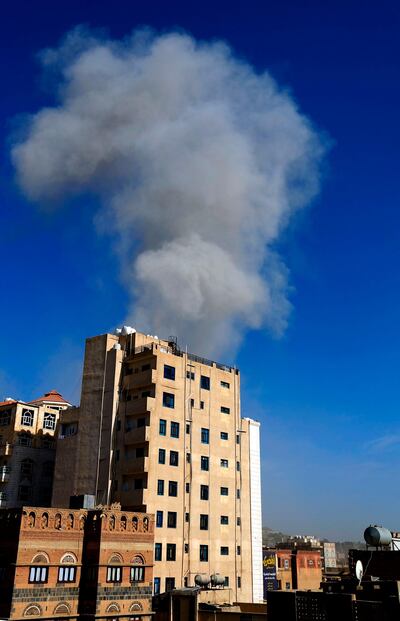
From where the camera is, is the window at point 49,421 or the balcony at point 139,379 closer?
the balcony at point 139,379

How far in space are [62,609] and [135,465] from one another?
19.1m

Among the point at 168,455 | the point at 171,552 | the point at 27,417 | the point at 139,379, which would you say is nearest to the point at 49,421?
the point at 27,417

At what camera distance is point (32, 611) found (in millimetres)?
48625

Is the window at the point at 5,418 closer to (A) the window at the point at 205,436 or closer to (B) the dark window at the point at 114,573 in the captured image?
(A) the window at the point at 205,436

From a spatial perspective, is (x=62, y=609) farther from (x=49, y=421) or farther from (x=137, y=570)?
(x=49, y=421)

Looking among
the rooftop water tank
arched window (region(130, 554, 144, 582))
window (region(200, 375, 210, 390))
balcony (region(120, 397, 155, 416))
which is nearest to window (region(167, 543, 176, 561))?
arched window (region(130, 554, 144, 582))

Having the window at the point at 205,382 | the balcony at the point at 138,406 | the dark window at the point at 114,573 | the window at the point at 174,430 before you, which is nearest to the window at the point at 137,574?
the dark window at the point at 114,573

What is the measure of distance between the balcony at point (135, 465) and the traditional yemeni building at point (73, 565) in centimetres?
926

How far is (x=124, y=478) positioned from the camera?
6850 centimetres

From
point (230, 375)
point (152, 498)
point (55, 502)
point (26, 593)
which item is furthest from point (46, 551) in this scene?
point (230, 375)

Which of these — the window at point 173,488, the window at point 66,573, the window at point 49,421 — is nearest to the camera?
the window at point 66,573

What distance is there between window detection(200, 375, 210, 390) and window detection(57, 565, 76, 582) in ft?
98.3

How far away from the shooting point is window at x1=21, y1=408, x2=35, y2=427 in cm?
8375

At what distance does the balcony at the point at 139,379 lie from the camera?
70312mm
